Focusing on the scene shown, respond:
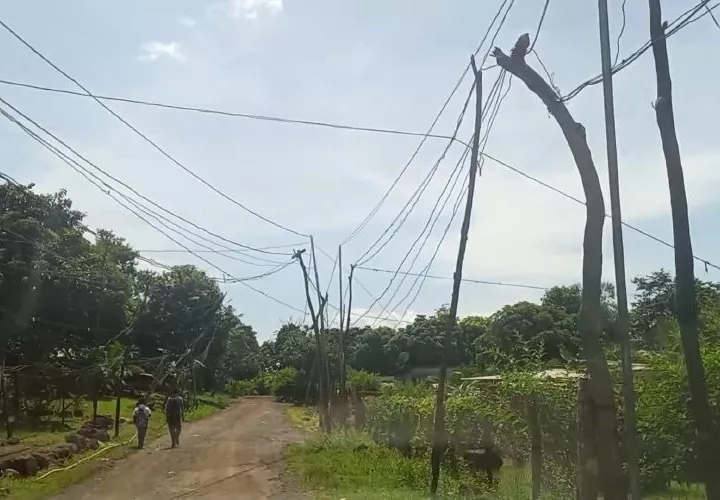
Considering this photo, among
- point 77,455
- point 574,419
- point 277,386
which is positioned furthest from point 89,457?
point 277,386

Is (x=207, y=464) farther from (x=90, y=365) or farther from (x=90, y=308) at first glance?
(x=90, y=308)

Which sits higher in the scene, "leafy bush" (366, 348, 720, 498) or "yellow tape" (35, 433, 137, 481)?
"leafy bush" (366, 348, 720, 498)

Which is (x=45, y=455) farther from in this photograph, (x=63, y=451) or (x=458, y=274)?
(x=458, y=274)

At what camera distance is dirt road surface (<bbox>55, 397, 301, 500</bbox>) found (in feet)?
53.5

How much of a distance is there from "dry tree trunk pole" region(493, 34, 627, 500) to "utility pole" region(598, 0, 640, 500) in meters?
0.36

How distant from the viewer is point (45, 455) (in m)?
20.0

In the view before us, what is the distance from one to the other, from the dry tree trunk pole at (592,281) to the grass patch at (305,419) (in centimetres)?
2811

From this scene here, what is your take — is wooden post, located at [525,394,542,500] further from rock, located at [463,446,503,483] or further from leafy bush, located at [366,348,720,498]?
rock, located at [463,446,503,483]

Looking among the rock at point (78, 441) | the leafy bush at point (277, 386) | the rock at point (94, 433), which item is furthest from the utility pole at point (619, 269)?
the leafy bush at point (277, 386)

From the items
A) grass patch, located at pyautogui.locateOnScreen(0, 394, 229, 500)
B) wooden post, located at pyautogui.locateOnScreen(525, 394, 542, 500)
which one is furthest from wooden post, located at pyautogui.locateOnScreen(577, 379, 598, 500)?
grass patch, located at pyautogui.locateOnScreen(0, 394, 229, 500)

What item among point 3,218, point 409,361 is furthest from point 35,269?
point 409,361

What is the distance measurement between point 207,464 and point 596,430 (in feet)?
47.4

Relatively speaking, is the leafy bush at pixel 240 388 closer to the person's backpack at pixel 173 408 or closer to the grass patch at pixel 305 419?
the grass patch at pixel 305 419

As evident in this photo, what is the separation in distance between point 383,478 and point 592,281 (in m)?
8.71
